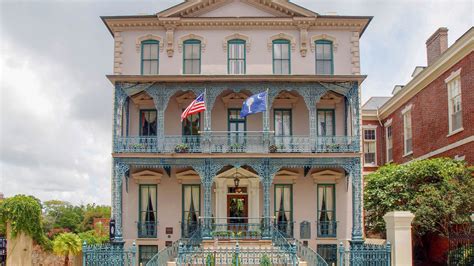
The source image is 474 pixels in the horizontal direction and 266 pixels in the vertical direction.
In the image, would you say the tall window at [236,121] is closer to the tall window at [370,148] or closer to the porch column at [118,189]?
the porch column at [118,189]

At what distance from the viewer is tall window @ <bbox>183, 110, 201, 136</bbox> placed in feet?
85.8

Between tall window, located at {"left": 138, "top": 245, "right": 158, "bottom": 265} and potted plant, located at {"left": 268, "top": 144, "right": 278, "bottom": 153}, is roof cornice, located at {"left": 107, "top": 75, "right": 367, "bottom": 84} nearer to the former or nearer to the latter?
potted plant, located at {"left": 268, "top": 144, "right": 278, "bottom": 153}

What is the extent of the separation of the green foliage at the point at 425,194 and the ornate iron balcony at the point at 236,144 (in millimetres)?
3326

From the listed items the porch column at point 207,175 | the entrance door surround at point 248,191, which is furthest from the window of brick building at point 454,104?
the porch column at point 207,175

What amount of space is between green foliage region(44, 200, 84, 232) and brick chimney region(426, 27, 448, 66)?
134 ft

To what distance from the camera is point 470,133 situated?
2375 centimetres

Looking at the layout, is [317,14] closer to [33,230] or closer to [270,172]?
[270,172]

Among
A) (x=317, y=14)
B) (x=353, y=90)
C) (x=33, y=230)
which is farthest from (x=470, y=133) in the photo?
(x=33, y=230)

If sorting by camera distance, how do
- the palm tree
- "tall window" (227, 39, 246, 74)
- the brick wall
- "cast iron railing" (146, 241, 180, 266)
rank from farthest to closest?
"tall window" (227, 39, 246, 74) → the palm tree → the brick wall → "cast iron railing" (146, 241, 180, 266)

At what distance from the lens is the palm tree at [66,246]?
24422 mm

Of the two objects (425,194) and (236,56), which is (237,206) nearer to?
(236,56)

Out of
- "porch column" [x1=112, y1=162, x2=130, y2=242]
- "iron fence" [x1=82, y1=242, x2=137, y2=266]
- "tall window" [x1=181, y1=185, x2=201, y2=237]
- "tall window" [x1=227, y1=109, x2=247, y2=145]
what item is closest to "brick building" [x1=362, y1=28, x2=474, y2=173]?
"tall window" [x1=227, y1=109, x2=247, y2=145]

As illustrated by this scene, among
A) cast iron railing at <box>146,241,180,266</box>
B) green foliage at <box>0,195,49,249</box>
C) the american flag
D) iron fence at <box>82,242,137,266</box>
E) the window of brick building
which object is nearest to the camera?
cast iron railing at <box>146,241,180,266</box>

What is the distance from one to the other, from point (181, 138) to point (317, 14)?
8439mm
